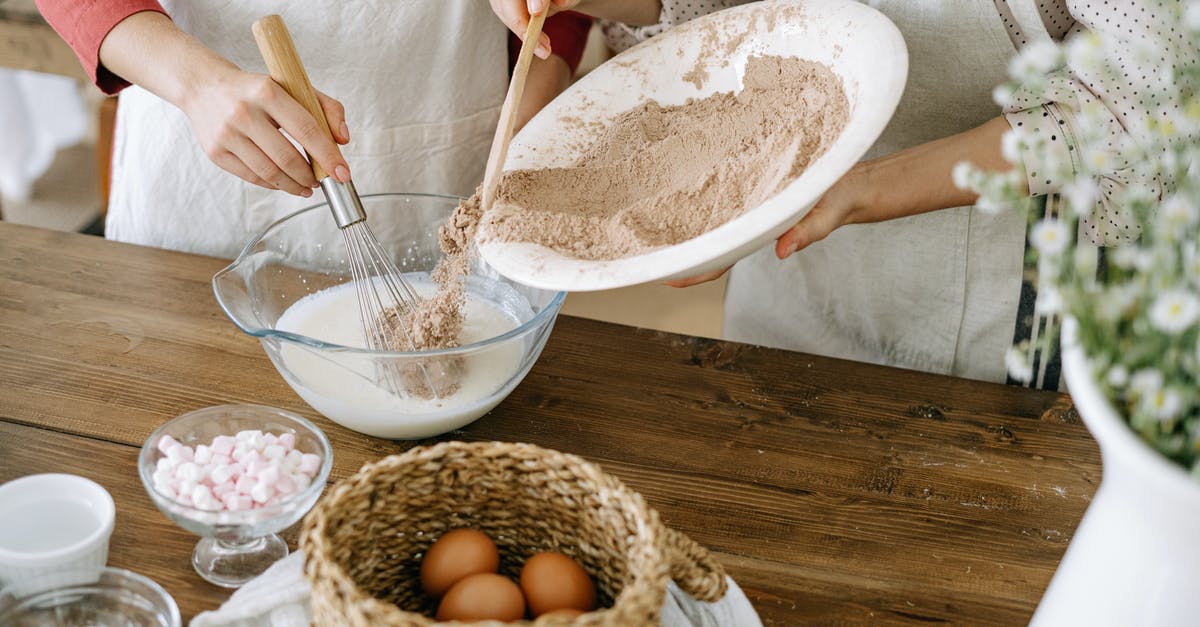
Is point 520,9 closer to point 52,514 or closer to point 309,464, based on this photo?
point 309,464

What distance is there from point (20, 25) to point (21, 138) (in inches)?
30.3

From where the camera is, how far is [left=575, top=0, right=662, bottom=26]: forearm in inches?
47.8

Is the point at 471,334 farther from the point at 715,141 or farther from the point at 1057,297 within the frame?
the point at 1057,297

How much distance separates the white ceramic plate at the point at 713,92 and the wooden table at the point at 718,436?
220 mm

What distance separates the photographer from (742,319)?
1.51 meters

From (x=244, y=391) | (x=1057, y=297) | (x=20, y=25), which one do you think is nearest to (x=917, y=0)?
(x=1057, y=297)

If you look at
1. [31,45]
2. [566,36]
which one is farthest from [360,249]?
[31,45]

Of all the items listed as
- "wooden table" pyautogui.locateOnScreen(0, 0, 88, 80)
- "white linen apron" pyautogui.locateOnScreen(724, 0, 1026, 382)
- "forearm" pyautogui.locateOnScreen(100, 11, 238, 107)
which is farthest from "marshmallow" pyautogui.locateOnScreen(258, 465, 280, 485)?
"wooden table" pyautogui.locateOnScreen(0, 0, 88, 80)

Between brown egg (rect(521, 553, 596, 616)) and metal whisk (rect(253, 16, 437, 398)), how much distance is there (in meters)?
0.28

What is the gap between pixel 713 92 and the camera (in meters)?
1.10

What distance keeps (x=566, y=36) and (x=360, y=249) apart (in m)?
0.53

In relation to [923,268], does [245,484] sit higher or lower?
higher

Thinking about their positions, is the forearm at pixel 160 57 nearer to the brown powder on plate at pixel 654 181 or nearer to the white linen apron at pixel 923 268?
the brown powder on plate at pixel 654 181

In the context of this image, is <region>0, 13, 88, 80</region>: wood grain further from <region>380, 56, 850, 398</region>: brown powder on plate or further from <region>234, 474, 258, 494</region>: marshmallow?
<region>234, 474, 258, 494</region>: marshmallow
